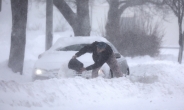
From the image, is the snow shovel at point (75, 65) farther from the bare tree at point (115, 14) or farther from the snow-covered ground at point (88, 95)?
the bare tree at point (115, 14)

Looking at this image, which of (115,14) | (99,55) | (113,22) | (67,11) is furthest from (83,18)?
(99,55)

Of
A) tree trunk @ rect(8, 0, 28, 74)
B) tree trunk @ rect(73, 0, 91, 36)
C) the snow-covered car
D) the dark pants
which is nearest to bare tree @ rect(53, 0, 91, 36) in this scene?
tree trunk @ rect(73, 0, 91, 36)

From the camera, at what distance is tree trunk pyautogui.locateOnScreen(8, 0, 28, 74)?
421 inches

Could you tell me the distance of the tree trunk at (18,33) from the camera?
1069cm

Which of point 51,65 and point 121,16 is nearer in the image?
point 51,65

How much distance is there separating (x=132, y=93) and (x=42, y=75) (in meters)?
2.22

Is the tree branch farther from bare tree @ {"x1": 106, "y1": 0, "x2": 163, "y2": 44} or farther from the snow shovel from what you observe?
the snow shovel

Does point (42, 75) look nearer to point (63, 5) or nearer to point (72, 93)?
point (72, 93)

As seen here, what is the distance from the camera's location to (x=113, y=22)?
18.5 meters

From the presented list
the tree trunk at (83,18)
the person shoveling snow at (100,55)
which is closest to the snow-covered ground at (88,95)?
the person shoveling snow at (100,55)

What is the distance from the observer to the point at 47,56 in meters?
8.74

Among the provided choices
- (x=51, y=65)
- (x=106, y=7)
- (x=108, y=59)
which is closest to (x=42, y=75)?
(x=51, y=65)

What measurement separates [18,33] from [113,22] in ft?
28.3

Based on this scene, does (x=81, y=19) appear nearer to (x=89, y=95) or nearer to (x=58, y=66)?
(x=58, y=66)
